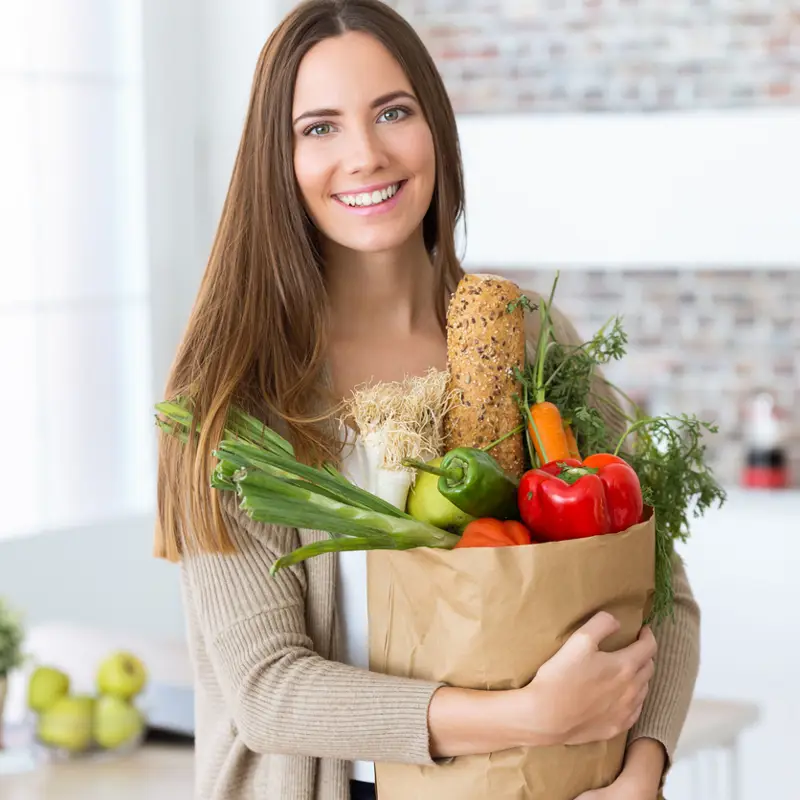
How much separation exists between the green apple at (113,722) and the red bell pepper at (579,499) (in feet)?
3.29

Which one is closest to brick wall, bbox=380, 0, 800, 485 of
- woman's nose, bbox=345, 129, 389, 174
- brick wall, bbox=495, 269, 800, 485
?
brick wall, bbox=495, 269, 800, 485

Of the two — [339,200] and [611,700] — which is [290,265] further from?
[611,700]

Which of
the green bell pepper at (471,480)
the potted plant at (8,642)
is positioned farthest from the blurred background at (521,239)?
the green bell pepper at (471,480)

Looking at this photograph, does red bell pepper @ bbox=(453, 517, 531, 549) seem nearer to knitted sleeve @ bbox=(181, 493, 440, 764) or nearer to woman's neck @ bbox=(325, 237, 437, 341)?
knitted sleeve @ bbox=(181, 493, 440, 764)

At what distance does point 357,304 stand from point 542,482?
0.55 m

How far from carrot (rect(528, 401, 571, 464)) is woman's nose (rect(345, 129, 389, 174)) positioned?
1.19 feet

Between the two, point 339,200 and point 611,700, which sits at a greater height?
point 339,200

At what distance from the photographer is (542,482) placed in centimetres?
118

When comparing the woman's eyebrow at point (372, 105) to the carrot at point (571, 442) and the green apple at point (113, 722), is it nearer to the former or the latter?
the carrot at point (571, 442)

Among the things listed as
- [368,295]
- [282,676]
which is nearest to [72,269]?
[368,295]

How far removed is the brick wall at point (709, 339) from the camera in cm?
421

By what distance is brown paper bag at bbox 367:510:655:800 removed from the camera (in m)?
1.14

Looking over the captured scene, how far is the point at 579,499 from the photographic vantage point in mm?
1149

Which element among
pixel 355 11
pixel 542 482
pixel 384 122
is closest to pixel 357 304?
pixel 384 122
